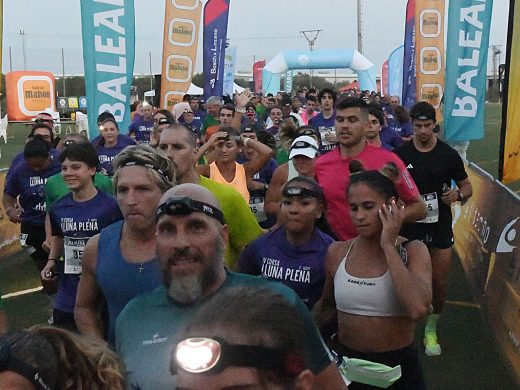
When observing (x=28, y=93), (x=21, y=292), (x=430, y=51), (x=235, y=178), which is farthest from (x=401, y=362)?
(x=28, y=93)

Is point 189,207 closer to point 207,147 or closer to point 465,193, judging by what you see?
point 207,147

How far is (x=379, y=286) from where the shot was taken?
3.35 metres

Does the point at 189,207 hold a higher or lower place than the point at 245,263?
higher

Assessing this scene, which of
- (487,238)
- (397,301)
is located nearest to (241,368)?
(397,301)

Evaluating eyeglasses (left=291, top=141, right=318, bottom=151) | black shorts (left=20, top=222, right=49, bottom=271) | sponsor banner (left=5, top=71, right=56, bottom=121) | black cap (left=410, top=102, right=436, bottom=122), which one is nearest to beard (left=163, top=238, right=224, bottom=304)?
eyeglasses (left=291, top=141, right=318, bottom=151)

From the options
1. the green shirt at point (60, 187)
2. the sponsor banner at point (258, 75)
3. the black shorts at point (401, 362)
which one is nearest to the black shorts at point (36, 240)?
the green shirt at point (60, 187)

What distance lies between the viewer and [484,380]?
5.51 metres

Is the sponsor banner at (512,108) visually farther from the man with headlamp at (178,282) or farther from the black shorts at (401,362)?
the man with headlamp at (178,282)

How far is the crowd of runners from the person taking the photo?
1.42 meters

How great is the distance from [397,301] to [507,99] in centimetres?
366

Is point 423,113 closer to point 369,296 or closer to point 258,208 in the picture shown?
point 258,208

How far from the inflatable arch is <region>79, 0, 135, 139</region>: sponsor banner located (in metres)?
30.2

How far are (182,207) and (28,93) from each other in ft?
121

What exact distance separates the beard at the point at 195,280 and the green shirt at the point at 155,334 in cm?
4
